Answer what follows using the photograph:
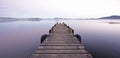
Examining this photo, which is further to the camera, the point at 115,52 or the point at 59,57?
the point at 115,52

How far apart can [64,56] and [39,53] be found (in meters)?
1.08

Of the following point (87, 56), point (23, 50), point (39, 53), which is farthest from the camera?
point (23, 50)

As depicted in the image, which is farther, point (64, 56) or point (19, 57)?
point (19, 57)

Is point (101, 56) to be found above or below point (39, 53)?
below

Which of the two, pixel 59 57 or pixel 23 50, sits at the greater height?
pixel 59 57

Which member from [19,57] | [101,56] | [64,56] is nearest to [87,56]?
[64,56]

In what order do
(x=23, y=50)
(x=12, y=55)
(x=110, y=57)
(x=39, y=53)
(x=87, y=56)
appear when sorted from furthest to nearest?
(x=23, y=50) → (x=12, y=55) → (x=110, y=57) → (x=39, y=53) → (x=87, y=56)

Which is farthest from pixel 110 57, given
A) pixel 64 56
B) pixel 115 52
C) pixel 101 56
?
pixel 64 56

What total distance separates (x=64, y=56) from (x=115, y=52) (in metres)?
12.3

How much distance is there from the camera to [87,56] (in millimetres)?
6098

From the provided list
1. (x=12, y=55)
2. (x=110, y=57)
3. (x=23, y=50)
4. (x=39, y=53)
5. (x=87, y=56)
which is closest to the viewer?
(x=87, y=56)

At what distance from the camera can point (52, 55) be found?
6.35 m

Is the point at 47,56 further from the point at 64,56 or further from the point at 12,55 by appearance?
the point at 12,55

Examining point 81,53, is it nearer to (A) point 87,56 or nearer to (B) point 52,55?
(A) point 87,56
